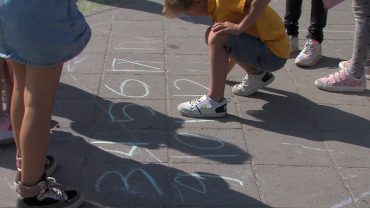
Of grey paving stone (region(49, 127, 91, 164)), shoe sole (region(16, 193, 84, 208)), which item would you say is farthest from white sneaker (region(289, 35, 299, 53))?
shoe sole (region(16, 193, 84, 208))

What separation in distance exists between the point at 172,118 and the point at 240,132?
429 mm

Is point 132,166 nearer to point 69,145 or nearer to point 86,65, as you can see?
point 69,145

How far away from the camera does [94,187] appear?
2879 mm

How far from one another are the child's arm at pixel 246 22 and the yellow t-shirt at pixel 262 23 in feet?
0.19

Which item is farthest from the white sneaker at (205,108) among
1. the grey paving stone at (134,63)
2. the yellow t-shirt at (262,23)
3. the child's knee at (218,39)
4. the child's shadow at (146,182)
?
the grey paving stone at (134,63)

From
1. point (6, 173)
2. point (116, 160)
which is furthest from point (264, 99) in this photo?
point (6, 173)

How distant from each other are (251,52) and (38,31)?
1.59m

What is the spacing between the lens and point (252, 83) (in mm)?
3889

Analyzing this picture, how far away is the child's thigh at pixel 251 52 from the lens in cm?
360

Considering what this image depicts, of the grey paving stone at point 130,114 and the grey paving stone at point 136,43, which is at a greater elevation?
the grey paving stone at point 130,114

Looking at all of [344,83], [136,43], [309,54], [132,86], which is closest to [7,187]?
[132,86]

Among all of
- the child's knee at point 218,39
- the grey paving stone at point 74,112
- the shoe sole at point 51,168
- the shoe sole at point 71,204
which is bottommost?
the grey paving stone at point 74,112

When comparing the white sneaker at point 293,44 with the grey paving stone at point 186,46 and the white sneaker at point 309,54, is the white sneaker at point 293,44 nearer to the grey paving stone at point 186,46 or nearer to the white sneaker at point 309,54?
the white sneaker at point 309,54

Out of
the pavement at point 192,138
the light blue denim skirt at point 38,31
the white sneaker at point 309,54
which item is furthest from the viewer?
the white sneaker at point 309,54
